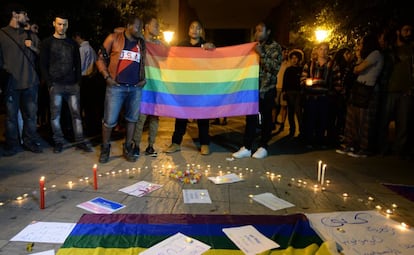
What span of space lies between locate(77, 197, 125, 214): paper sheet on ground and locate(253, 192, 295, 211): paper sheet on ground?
1397mm

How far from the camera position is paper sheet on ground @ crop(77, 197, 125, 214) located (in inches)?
125

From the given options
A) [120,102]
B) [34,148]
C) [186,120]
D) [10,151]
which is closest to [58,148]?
[34,148]

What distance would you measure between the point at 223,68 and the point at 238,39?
19.8 meters

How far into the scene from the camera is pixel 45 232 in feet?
8.98

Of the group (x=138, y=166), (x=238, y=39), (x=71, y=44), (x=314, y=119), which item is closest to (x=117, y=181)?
(x=138, y=166)

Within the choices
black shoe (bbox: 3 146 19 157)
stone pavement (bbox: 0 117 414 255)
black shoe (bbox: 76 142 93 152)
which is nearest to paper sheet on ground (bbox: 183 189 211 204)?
stone pavement (bbox: 0 117 414 255)

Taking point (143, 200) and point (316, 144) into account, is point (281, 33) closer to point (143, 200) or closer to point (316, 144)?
point (316, 144)

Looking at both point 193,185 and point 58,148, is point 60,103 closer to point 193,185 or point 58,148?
point 58,148

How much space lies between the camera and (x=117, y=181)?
4043mm

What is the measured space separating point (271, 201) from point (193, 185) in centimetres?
94

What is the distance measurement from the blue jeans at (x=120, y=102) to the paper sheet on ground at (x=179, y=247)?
2544 millimetres

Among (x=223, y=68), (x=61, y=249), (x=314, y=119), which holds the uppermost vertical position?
(x=223, y=68)

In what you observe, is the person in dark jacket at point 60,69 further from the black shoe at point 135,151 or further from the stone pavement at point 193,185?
the black shoe at point 135,151

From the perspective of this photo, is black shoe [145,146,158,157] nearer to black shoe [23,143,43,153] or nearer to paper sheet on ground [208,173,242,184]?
paper sheet on ground [208,173,242,184]
